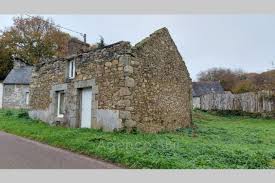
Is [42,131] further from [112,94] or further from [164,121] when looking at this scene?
[164,121]

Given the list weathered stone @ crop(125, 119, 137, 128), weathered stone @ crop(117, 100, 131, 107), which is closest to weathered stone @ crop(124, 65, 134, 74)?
weathered stone @ crop(117, 100, 131, 107)

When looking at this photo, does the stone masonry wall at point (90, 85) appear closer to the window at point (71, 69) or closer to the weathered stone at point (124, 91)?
the weathered stone at point (124, 91)

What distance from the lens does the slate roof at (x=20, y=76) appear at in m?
38.3

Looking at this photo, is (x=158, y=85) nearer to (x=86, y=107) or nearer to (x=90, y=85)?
(x=90, y=85)

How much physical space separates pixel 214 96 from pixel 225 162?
79.4 ft

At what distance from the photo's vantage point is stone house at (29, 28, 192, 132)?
13539 millimetres

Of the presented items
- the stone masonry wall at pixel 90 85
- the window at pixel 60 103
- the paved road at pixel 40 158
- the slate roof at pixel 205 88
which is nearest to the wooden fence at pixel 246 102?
the window at pixel 60 103

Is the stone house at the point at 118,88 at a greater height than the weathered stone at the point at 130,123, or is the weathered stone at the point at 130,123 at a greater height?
the stone house at the point at 118,88

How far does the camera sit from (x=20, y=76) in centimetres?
3888

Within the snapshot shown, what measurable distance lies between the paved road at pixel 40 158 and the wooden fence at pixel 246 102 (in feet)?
68.4

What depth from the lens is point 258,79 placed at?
5038 centimetres

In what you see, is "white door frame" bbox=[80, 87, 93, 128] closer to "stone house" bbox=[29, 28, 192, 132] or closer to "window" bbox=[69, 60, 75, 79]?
"stone house" bbox=[29, 28, 192, 132]

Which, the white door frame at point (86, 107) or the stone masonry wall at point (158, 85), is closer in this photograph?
the stone masonry wall at point (158, 85)

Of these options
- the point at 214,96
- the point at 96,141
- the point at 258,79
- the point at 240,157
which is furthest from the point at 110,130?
the point at 258,79
